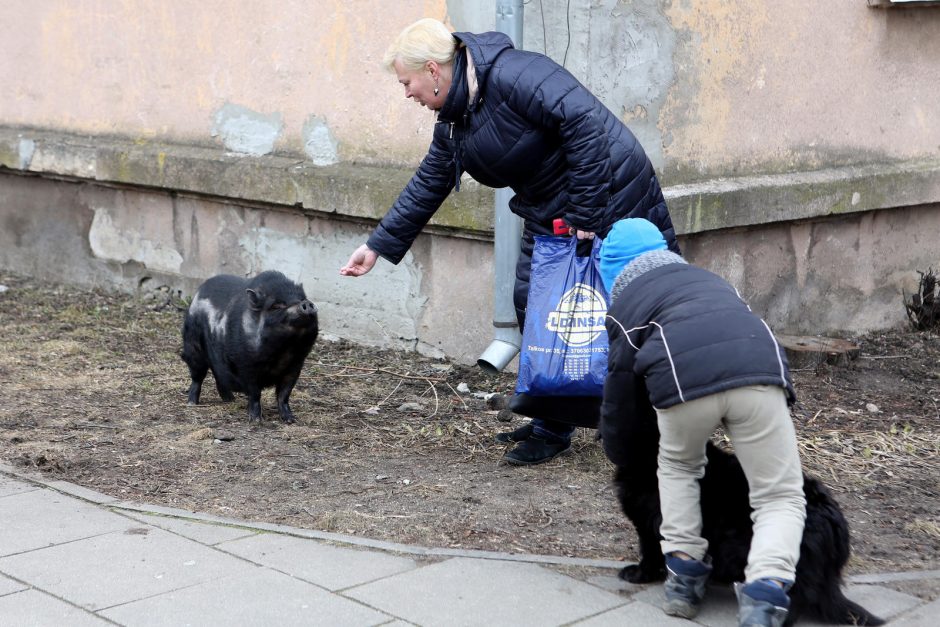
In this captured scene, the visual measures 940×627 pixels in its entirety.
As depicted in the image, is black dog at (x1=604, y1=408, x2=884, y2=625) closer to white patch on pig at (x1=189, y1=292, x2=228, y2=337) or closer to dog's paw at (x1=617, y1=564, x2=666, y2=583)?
dog's paw at (x1=617, y1=564, x2=666, y2=583)

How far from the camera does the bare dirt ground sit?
4.80 m

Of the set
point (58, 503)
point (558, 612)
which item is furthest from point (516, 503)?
point (58, 503)

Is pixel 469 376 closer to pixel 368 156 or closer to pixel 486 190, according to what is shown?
pixel 486 190

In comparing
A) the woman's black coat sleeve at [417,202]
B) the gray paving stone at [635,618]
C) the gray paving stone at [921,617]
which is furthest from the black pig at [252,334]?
the gray paving stone at [921,617]

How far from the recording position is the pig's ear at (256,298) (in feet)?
19.5

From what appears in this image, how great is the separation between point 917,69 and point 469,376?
4.28 metres

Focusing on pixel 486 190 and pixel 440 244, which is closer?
pixel 486 190

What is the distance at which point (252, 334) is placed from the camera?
6.00 m

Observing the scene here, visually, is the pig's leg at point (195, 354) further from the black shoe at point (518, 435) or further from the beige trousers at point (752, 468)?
the beige trousers at point (752, 468)

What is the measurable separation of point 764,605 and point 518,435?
7.73ft

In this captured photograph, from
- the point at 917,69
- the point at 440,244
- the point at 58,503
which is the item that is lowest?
the point at 58,503

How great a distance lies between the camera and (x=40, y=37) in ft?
32.6

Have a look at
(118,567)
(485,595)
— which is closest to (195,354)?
(118,567)

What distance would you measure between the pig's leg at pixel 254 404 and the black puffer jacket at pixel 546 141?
1.85 metres
